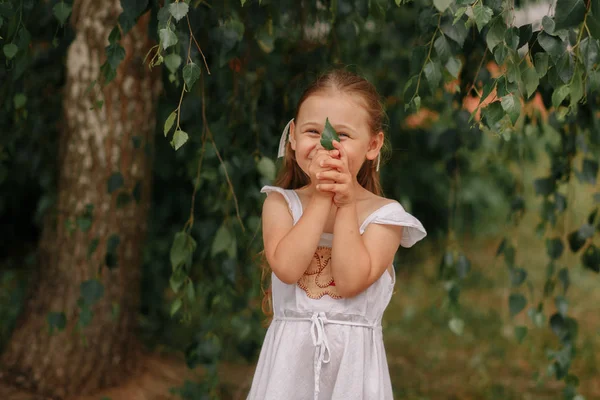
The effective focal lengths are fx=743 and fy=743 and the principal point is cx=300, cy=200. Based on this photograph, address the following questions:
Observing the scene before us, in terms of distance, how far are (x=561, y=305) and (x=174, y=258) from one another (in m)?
1.10

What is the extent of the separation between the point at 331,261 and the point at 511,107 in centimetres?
43

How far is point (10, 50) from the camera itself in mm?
1461

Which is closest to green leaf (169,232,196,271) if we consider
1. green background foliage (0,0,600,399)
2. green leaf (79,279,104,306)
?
green background foliage (0,0,600,399)

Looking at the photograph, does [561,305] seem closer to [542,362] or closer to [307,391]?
[307,391]

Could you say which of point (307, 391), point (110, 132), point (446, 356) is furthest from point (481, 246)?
point (307, 391)

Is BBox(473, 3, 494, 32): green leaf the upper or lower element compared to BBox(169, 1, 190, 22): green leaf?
upper

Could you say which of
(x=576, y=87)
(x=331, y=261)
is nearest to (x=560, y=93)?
(x=576, y=87)

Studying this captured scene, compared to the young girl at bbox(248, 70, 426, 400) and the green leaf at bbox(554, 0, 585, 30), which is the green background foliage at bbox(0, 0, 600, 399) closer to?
the green leaf at bbox(554, 0, 585, 30)

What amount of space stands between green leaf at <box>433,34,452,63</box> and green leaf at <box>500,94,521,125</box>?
0.82ft

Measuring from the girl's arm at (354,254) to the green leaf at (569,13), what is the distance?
478 mm

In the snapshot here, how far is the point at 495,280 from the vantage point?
462 cm

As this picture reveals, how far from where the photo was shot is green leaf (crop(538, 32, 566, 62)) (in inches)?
50.8

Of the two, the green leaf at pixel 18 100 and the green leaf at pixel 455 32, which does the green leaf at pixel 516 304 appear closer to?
the green leaf at pixel 455 32

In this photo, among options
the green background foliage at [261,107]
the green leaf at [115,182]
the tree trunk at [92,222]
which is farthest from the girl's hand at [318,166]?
the tree trunk at [92,222]
